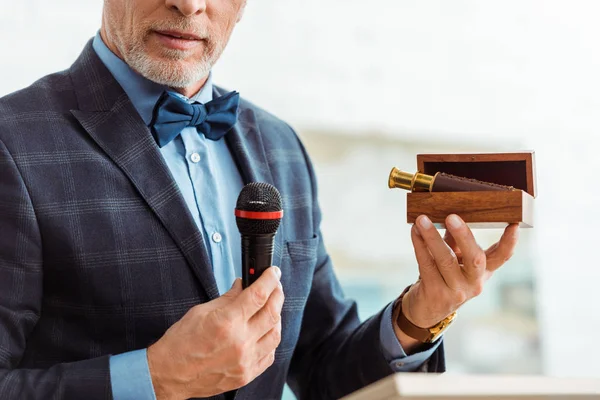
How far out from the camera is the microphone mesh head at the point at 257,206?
134cm

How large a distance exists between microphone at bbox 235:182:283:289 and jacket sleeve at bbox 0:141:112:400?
1.06 ft

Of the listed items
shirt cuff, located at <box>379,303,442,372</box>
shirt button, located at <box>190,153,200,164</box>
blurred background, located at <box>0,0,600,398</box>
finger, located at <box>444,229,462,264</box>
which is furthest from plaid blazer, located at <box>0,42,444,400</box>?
blurred background, located at <box>0,0,600,398</box>

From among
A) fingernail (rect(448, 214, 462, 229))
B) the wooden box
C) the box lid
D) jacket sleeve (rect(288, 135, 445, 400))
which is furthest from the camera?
jacket sleeve (rect(288, 135, 445, 400))

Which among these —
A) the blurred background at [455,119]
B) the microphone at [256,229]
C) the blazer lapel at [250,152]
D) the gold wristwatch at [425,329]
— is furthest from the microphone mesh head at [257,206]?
the blurred background at [455,119]

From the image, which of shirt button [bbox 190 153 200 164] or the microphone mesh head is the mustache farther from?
the microphone mesh head

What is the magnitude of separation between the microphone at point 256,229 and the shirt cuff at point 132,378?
234 millimetres

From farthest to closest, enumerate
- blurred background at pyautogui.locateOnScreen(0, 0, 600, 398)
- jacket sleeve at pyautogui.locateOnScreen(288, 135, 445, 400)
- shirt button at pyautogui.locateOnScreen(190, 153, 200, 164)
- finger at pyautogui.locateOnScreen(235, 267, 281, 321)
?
blurred background at pyautogui.locateOnScreen(0, 0, 600, 398), jacket sleeve at pyautogui.locateOnScreen(288, 135, 445, 400), shirt button at pyautogui.locateOnScreen(190, 153, 200, 164), finger at pyautogui.locateOnScreen(235, 267, 281, 321)

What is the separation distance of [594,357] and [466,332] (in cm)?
77

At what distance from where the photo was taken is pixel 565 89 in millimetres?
3705

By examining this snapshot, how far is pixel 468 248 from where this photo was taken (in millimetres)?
1483

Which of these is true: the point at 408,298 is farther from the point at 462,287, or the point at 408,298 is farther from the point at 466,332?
the point at 466,332

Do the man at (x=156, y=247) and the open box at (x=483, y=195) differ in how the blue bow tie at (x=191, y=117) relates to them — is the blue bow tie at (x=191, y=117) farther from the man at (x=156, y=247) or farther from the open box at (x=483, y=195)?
the open box at (x=483, y=195)

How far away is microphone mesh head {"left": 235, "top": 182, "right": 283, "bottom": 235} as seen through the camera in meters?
1.34

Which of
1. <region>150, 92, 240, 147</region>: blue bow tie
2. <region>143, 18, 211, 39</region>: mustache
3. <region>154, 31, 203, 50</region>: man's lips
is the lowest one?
<region>150, 92, 240, 147</region>: blue bow tie
